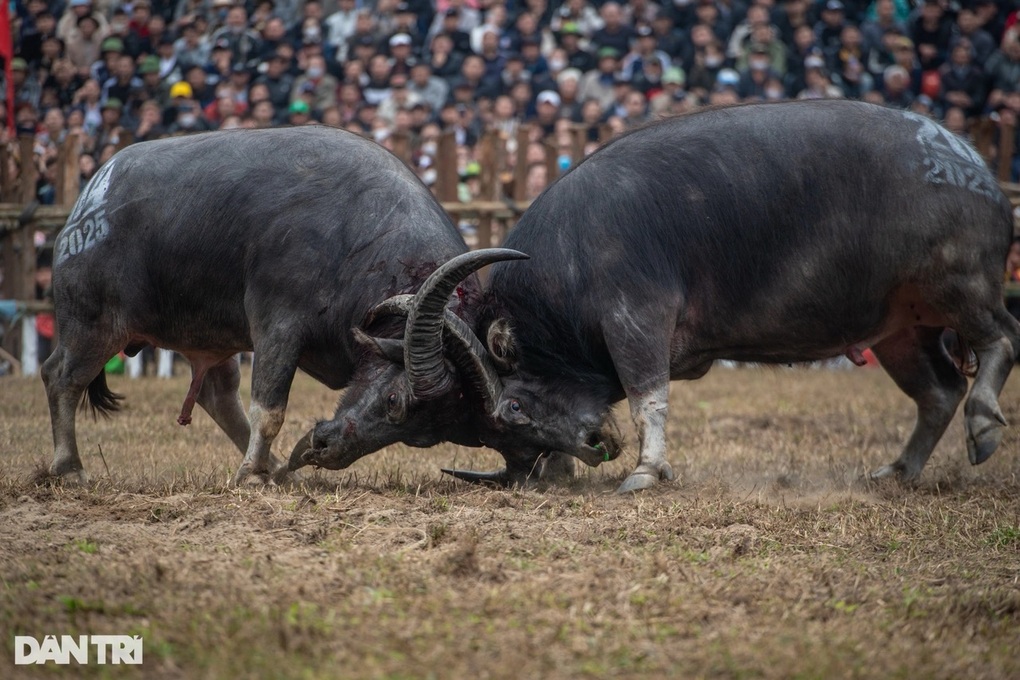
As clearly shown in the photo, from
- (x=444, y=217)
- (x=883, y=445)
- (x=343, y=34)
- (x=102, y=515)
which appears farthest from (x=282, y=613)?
(x=343, y=34)

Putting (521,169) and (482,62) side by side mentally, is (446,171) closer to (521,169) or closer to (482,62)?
(521,169)

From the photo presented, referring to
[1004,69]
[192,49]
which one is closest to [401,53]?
[192,49]

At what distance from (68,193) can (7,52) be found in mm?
2250

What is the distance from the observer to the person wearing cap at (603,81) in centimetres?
1351

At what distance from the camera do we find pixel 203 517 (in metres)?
4.63

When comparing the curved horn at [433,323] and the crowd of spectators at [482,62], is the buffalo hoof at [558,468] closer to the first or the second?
the curved horn at [433,323]

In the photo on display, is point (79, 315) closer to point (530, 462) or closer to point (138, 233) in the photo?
point (138, 233)

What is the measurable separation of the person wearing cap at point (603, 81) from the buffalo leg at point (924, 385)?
751 cm

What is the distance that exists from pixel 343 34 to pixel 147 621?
12.1 m

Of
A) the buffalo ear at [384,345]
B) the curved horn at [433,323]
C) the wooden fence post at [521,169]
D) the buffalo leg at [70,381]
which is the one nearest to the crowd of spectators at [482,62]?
the wooden fence post at [521,169]

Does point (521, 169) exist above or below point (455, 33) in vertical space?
below

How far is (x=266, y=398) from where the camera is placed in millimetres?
5668

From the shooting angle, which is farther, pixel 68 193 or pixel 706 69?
pixel 706 69

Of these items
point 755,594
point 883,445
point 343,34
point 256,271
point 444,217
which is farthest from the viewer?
point 343,34
